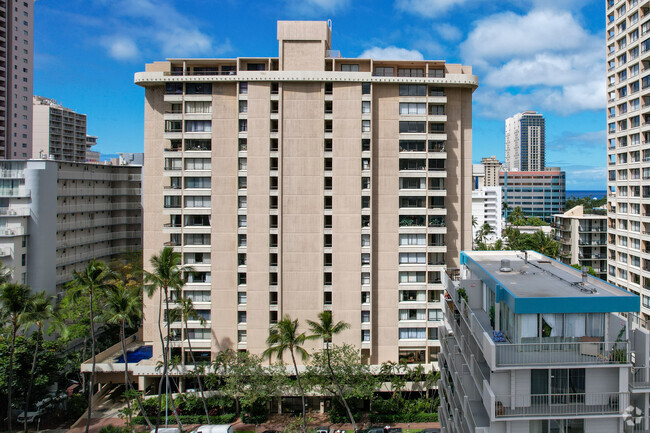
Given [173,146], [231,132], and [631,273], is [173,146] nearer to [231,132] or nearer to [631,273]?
[231,132]

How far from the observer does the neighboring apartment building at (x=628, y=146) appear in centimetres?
5719

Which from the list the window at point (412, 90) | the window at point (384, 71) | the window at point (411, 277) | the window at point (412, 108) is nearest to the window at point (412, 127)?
the window at point (412, 108)

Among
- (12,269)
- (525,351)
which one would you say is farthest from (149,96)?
(525,351)

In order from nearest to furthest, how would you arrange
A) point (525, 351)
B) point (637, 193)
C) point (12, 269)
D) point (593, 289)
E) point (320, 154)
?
point (525, 351) → point (593, 289) → point (320, 154) → point (12, 269) → point (637, 193)

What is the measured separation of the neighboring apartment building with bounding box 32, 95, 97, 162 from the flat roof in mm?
137550

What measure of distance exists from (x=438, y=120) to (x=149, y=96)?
32.8 meters

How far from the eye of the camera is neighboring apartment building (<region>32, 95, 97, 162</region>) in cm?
13850

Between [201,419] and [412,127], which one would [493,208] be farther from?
[201,419]

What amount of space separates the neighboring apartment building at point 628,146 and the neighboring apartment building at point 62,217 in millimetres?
73058

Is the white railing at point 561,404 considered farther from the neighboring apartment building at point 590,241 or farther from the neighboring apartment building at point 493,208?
the neighboring apartment building at point 493,208

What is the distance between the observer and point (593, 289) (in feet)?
67.7

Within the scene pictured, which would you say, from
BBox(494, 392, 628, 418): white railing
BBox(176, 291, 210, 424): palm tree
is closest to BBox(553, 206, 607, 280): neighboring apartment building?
BBox(176, 291, 210, 424): palm tree

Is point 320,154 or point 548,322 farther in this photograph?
point 320,154

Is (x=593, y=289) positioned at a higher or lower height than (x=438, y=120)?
lower
